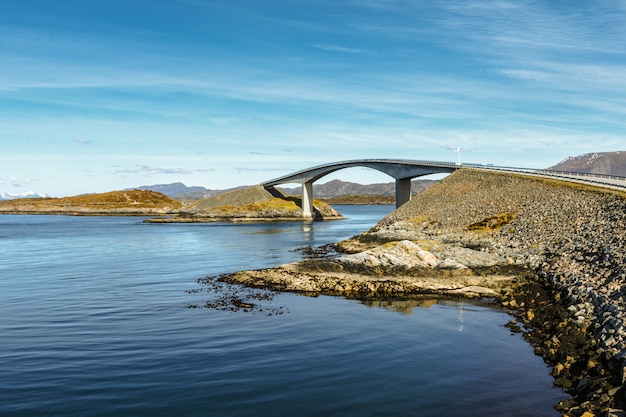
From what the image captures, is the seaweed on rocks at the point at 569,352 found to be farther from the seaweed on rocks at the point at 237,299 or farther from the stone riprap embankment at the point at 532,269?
the seaweed on rocks at the point at 237,299

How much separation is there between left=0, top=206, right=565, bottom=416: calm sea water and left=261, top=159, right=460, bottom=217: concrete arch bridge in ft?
214

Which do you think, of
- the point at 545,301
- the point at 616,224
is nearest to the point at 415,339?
the point at 545,301

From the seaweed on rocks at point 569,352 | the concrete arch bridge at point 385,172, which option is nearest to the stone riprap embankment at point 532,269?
the seaweed on rocks at point 569,352

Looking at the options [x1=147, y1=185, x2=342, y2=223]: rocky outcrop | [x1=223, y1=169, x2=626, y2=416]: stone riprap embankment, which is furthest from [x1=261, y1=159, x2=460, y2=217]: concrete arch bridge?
[x1=223, y1=169, x2=626, y2=416]: stone riprap embankment

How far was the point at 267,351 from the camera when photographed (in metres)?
19.2

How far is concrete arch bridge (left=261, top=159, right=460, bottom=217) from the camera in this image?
92688mm

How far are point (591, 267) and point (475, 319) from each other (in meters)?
7.50

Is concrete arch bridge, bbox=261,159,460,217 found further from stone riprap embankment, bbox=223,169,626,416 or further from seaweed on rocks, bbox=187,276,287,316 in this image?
seaweed on rocks, bbox=187,276,287,316

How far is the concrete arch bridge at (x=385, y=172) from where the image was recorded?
92688 millimetres

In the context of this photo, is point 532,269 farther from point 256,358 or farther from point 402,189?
point 402,189

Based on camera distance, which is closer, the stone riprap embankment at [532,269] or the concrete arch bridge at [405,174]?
the stone riprap embankment at [532,269]

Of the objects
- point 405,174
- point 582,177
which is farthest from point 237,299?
point 405,174

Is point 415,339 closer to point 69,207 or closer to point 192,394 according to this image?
point 192,394

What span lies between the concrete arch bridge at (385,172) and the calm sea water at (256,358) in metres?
65.1
